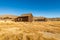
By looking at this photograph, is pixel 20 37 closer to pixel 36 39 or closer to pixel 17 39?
pixel 17 39

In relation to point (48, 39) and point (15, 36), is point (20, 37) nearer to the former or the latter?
point (15, 36)

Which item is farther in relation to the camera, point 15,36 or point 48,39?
point 48,39

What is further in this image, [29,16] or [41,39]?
[29,16]

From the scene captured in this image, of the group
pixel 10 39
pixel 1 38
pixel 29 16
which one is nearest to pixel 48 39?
pixel 10 39

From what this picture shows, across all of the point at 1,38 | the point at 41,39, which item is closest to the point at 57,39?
the point at 41,39

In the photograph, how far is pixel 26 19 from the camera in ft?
152

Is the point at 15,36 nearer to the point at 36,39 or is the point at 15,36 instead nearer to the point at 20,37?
the point at 20,37

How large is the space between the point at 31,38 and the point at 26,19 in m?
33.9

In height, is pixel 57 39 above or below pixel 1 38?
below

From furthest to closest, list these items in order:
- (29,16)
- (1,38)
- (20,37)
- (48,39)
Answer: (29,16) → (48,39) → (20,37) → (1,38)

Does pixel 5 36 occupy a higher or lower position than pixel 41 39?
higher

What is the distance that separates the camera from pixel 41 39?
1289 cm

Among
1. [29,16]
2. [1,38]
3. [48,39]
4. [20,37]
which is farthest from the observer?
[29,16]

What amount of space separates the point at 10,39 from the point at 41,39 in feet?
13.6
